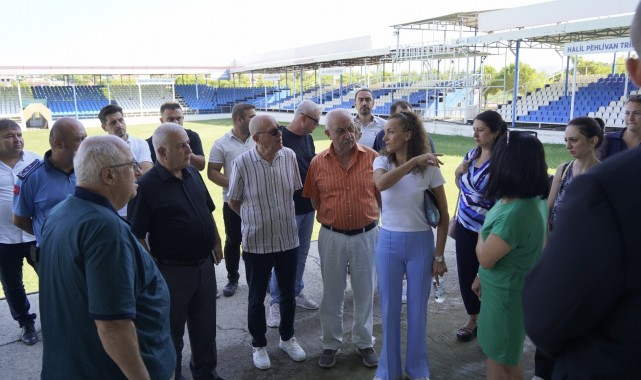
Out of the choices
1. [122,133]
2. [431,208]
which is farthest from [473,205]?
[122,133]

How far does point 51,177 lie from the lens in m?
3.24

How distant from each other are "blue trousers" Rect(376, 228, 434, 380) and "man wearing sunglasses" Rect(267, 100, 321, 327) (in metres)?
1.32

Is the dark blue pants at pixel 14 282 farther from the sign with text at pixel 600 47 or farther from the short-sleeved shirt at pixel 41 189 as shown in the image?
the sign with text at pixel 600 47

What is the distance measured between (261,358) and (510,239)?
204 cm

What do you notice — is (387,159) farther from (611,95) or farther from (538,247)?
(611,95)

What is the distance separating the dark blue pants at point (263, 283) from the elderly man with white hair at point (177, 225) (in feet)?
1.36

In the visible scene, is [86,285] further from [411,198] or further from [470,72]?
[470,72]

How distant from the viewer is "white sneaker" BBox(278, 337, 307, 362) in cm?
347

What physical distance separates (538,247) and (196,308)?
6.94 ft

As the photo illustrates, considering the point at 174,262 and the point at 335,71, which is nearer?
the point at 174,262

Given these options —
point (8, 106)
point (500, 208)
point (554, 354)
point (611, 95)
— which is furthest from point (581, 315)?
point (8, 106)

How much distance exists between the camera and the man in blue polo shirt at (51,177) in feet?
10.5

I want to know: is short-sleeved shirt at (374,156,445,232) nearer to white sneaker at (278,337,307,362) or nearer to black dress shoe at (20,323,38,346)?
white sneaker at (278,337,307,362)

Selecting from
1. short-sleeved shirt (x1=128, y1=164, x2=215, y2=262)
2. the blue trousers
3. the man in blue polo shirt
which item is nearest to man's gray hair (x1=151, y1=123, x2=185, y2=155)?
short-sleeved shirt (x1=128, y1=164, x2=215, y2=262)
